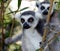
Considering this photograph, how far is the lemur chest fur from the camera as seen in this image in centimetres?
284

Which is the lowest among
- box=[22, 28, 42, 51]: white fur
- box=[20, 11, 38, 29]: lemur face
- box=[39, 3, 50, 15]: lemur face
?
box=[22, 28, 42, 51]: white fur

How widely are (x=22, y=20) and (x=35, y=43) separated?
399 mm

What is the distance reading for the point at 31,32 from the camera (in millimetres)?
2971

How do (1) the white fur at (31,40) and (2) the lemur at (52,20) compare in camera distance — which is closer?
(2) the lemur at (52,20)

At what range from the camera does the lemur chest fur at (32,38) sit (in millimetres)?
2838

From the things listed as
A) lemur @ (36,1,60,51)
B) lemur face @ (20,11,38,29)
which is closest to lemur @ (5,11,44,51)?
lemur face @ (20,11,38,29)

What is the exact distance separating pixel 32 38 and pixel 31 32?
9 cm

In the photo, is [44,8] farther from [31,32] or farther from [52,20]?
[31,32]

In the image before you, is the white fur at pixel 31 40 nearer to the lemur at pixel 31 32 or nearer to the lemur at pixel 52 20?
the lemur at pixel 31 32

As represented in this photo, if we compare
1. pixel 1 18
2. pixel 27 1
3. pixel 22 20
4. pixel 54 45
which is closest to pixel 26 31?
pixel 22 20

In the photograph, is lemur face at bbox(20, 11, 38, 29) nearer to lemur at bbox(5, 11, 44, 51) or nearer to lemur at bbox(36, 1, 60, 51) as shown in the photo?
lemur at bbox(5, 11, 44, 51)

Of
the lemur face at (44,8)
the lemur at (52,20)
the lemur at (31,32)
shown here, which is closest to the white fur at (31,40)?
the lemur at (31,32)

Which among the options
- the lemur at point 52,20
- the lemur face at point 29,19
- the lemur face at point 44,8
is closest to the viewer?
the lemur at point 52,20

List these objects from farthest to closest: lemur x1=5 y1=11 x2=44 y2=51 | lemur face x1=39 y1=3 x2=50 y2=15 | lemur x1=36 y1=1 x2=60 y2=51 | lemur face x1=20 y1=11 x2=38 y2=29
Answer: lemur face x1=39 y1=3 x2=50 y2=15 < lemur face x1=20 y1=11 x2=38 y2=29 < lemur x1=5 y1=11 x2=44 y2=51 < lemur x1=36 y1=1 x2=60 y2=51
